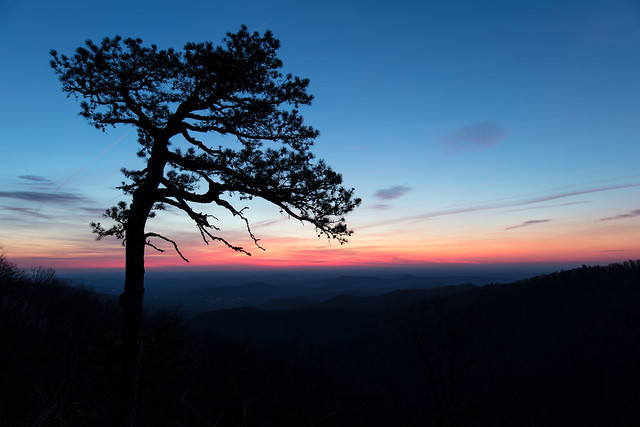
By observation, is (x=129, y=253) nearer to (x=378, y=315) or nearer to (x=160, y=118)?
Result: (x=160, y=118)

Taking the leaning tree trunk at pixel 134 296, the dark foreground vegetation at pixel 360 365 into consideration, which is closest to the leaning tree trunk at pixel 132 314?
the leaning tree trunk at pixel 134 296

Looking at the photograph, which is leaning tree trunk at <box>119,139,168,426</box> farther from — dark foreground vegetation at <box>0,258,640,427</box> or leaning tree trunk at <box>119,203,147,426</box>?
dark foreground vegetation at <box>0,258,640,427</box>

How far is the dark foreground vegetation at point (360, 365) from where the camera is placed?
535 cm

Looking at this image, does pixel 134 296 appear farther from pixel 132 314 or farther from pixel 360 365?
pixel 360 365

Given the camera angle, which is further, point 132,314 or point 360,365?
point 360,365

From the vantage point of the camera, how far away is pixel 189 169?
715 cm

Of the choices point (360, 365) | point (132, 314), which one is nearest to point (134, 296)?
point (132, 314)

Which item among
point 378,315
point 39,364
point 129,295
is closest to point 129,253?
point 129,295

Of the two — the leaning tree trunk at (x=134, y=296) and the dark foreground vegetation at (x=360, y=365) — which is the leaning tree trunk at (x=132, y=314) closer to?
the leaning tree trunk at (x=134, y=296)

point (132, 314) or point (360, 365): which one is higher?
point (132, 314)

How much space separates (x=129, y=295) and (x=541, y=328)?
4767 centimetres

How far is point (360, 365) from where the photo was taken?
47.1 metres

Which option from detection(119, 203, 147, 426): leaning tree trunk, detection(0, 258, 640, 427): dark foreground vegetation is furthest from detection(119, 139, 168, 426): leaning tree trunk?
detection(0, 258, 640, 427): dark foreground vegetation

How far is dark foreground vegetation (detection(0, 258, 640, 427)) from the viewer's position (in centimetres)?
535
